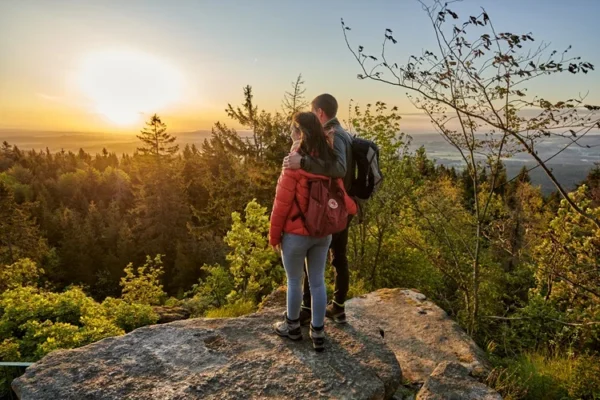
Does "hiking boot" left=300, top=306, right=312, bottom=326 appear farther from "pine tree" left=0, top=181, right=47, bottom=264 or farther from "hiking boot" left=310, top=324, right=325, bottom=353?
"pine tree" left=0, top=181, right=47, bottom=264

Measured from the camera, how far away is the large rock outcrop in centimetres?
340

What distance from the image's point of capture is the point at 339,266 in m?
4.36

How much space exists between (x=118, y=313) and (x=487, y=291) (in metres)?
9.79

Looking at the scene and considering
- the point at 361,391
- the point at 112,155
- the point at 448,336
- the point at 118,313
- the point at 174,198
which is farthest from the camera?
the point at 112,155

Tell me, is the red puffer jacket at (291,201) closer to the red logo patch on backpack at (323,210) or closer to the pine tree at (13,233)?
the red logo patch on backpack at (323,210)

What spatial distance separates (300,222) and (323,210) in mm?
231

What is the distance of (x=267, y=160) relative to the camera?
79.8 feet

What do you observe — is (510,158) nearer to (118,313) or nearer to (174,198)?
(118,313)

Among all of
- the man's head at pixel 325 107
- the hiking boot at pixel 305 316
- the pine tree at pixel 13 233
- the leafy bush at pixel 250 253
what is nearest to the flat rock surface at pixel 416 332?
the hiking boot at pixel 305 316

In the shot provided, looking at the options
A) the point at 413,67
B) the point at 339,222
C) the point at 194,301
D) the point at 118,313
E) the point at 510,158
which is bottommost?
the point at 194,301

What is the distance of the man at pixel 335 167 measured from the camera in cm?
339

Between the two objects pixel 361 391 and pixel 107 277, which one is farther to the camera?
pixel 107 277

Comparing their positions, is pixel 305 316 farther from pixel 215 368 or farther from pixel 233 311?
pixel 233 311

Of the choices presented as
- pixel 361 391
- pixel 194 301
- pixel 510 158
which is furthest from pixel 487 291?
pixel 361 391
